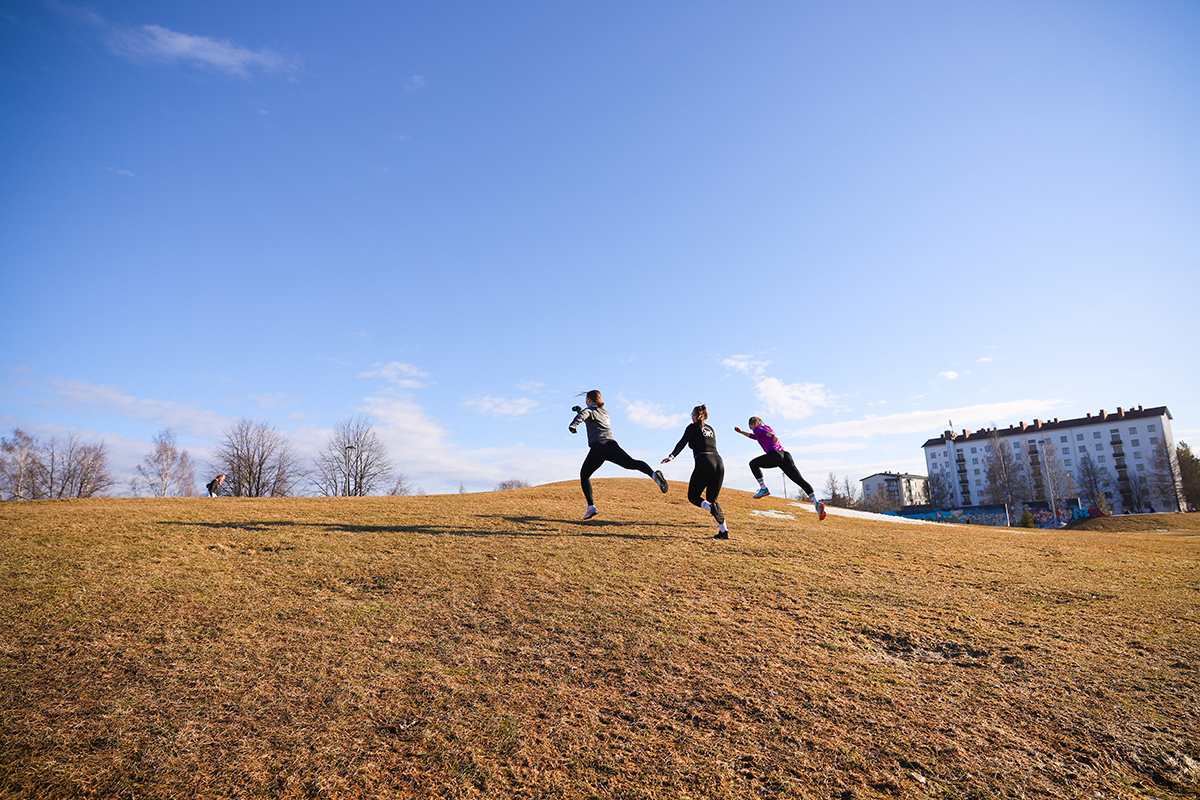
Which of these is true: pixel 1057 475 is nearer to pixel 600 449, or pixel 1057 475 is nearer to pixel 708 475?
pixel 708 475

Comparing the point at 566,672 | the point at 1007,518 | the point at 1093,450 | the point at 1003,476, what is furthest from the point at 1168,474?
the point at 566,672

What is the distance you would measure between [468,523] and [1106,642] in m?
9.75

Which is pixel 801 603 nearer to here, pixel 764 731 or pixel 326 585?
pixel 764 731

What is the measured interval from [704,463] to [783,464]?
2.54 meters

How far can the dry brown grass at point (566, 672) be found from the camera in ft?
11.3

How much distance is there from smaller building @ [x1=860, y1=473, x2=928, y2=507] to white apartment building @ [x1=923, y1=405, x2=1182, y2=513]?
35.3ft

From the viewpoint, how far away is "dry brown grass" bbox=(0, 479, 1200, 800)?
3436 mm

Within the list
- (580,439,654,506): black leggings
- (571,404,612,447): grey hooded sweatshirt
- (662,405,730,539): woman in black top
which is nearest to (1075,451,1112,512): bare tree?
(662,405,730,539): woman in black top

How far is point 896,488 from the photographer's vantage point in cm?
13162

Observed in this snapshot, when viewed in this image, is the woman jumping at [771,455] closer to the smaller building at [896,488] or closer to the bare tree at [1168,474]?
the bare tree at [1168,474]

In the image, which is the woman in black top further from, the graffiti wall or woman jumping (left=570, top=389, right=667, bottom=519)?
the graffiti wall

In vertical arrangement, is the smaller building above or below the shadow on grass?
below

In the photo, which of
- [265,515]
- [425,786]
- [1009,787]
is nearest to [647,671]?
[425,786]

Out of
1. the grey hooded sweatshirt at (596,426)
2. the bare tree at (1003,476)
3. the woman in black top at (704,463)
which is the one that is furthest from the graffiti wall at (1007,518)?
the grey hooded sweatshirt at (596,426)
